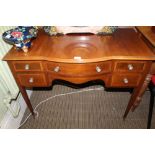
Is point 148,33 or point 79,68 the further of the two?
point 148,33

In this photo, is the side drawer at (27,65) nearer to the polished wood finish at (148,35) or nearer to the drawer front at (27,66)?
the drawer front at (27,66)

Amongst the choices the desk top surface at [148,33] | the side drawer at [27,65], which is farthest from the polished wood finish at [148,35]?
the side drawer at [27,65]

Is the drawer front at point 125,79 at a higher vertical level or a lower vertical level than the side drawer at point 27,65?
lower

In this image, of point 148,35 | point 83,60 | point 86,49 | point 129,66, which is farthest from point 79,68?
point 148,35

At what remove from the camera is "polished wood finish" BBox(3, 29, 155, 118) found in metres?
0.97

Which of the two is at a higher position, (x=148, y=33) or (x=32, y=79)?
(x=148, y=33)

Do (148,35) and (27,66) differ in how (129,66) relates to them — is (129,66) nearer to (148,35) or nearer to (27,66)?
(148,35)

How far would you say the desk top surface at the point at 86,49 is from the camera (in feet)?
3.16

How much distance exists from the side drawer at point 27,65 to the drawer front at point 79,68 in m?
0.07

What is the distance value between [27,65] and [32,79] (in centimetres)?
14

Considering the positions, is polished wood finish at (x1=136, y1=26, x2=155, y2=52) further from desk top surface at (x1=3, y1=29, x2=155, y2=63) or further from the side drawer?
the side drawer

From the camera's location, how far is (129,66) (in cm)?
100
